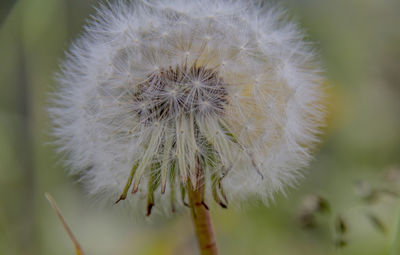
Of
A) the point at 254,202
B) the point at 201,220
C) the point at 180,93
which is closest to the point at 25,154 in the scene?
the point at 254,202

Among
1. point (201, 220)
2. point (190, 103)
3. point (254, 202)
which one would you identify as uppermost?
point (190, 103)

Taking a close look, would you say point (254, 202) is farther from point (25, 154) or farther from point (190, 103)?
point (25, 154)

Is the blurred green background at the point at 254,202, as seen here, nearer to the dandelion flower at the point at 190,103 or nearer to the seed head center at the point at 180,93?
the dandelion flower at the point at 190,103

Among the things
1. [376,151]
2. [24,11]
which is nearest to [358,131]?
[376,151]

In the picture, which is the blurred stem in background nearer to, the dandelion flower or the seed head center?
the dandelion flower

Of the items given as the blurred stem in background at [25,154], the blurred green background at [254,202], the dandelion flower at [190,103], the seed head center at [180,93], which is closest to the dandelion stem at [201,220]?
A: the dandelion flower at [190,103]

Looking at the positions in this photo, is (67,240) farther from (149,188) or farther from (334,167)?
(334,167)

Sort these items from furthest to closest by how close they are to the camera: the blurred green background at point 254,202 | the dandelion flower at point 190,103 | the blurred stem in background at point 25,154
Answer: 1. the blurred stem in background at point 25,154
2. the blurred green background at point 254,202
3. the dandelion flower at point 190,103
